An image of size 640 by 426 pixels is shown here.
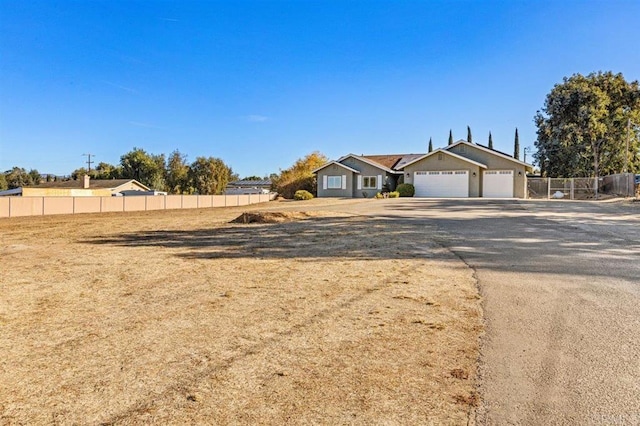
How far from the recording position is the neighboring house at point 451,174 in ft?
103

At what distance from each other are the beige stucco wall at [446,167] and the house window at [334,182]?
6360 millimetres

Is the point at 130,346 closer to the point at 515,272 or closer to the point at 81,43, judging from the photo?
the point at 515,272

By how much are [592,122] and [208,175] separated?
43538 mm

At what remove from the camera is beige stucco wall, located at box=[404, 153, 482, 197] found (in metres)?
31.8

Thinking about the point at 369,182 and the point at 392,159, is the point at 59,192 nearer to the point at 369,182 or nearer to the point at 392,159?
the point at 369,182

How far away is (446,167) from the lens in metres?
32.6

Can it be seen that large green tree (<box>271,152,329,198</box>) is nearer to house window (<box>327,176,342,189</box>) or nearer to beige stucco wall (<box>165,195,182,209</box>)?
house window (<box>327,176,342,189</box>)

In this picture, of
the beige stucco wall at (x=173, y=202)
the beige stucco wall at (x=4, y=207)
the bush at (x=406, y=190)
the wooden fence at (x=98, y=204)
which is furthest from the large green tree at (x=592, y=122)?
the beige stucco wall at (x=4, y=207)

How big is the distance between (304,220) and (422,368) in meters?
10.7

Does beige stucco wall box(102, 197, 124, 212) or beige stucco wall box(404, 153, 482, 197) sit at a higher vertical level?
beige stucco wall box(404, 153, 482, 197)

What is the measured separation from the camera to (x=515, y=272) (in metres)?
5.61

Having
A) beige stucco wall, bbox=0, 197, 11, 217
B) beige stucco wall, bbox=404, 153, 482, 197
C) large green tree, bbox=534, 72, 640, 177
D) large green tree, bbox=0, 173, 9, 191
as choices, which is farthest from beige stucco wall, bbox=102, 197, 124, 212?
large green tree, bbox=0, 173, 9, 191

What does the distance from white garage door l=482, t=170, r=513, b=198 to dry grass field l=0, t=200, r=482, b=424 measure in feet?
90.4

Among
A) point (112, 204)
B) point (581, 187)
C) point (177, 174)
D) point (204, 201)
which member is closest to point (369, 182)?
point (204, 201)
